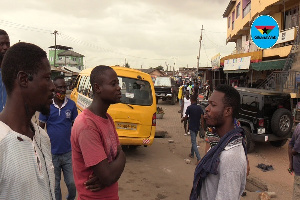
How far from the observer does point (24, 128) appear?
1420mm

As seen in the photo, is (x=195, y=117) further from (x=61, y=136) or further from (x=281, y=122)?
(x=61, y=136)

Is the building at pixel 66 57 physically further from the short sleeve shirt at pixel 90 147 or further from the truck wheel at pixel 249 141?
the short sleeve shirt at pixel 90 147

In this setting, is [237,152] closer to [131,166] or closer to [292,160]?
[292,160]

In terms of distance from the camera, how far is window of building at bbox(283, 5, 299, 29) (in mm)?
16281

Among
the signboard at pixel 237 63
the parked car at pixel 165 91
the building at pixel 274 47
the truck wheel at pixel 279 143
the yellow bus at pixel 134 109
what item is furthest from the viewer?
the parked car at pixel 165 91

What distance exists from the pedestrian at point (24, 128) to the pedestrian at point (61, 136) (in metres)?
2.26

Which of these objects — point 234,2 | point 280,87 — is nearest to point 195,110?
point 280,87

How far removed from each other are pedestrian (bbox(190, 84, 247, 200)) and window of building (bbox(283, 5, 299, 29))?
16.9 m

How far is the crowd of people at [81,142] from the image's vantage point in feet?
4.16

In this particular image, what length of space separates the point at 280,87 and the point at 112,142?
13.5 meters

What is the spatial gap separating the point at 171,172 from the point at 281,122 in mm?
4001

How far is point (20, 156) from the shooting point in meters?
1.26

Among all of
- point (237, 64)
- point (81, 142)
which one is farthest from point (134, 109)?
point (237, 64)

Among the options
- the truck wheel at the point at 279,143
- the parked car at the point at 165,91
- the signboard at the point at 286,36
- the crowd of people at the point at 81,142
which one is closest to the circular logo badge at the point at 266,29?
the signboard at the point at 286,36
